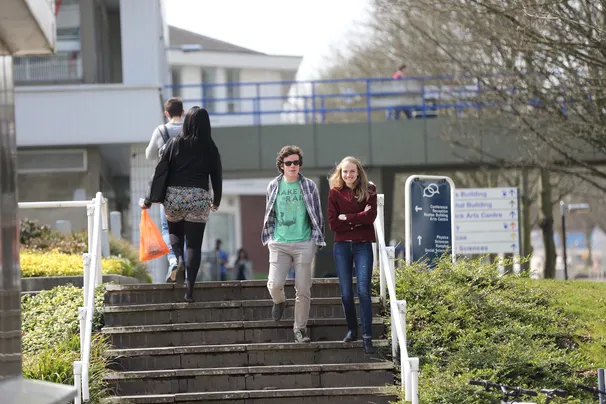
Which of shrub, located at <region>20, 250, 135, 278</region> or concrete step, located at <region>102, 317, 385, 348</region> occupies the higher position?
shrub, located at <region>20, 250, 135, 278</region>

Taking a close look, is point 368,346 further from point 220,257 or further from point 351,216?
point 220,257

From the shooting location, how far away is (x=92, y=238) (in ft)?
39.1

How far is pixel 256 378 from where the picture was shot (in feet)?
35.7

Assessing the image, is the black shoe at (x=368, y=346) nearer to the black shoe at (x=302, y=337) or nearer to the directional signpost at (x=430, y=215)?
the black shoe at (x=302, y=337)

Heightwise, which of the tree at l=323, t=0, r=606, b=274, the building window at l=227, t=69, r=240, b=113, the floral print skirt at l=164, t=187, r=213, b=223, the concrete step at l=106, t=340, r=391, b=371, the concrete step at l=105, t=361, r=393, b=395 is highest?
the building window at l=227, t=69, r=240, b=113

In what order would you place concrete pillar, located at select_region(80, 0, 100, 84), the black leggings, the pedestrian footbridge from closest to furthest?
the black leggings < concrete pillar, located at select_region(80, 0, 100, 84) < the pedestrian footbridge

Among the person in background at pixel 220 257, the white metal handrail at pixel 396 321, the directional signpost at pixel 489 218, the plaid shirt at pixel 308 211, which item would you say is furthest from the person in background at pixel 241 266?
the plaid shirt at pixel 308 211

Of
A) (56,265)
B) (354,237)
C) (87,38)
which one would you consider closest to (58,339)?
(354,237)

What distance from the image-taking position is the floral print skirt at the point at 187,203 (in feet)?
38.9

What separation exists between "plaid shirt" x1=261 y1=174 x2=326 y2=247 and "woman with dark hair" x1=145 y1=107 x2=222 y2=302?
809mm

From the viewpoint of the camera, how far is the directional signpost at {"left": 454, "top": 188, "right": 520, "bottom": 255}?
2088 cm

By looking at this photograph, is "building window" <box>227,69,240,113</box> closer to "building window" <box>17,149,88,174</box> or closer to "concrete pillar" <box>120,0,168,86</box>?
"concrete pillar" <box>120,0,168,86</box>

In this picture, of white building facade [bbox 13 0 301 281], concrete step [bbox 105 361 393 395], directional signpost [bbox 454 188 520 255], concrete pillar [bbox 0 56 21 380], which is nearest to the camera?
concrete pillar [bbox 0 56 21 380]

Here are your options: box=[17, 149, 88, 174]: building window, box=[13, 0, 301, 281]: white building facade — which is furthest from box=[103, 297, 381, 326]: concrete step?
box=[17, 149, 88, 174]: building window
